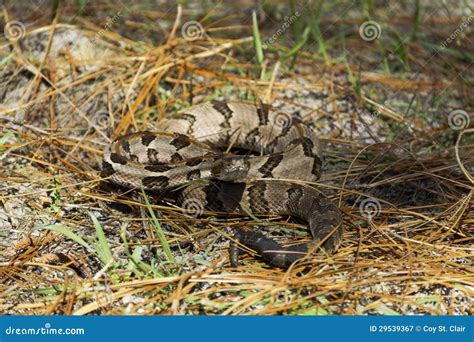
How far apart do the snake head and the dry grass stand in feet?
1.16

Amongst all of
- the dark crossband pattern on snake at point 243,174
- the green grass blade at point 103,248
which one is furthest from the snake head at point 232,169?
the green grass blade at point 103,248

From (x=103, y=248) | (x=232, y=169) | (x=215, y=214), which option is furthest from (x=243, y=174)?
(x=103, y=248)

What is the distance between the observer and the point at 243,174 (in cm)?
519

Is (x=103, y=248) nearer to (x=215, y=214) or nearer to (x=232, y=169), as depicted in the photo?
(x=215, y=214)

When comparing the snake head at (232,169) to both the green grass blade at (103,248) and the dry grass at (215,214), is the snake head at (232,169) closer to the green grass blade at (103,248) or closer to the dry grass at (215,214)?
the dry grass at (215,214)

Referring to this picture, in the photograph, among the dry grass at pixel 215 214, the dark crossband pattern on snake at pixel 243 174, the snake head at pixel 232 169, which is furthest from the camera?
the snake head at pixel 232 169

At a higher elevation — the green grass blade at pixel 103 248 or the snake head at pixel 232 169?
the snake head at pixel 232 169

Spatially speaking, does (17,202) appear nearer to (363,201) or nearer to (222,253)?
(222,253)

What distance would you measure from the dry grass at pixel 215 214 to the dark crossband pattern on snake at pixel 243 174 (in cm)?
14

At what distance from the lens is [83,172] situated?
18.1 feet

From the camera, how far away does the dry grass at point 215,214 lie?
159 inches

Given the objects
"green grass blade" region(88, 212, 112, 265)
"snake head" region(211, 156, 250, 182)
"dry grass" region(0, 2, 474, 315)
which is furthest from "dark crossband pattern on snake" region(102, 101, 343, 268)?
"green grass blade" region(88, 212, 112, 265)

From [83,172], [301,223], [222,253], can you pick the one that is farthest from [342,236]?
[83,172]

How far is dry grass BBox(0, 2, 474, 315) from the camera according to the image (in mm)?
4039
